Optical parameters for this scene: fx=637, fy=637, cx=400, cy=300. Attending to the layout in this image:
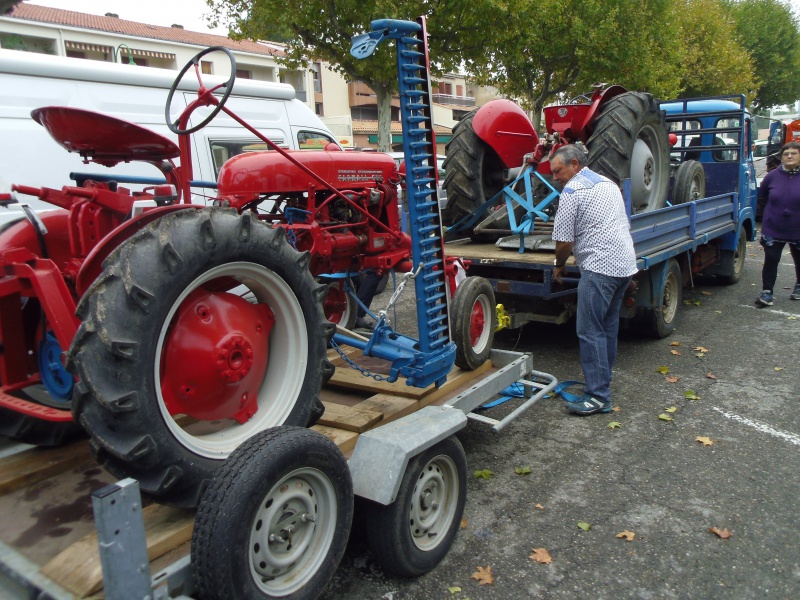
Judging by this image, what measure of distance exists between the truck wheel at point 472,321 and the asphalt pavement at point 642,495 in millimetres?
679

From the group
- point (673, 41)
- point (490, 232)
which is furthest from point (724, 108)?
point (673, 41)

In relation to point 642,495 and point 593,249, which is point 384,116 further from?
point 642,495

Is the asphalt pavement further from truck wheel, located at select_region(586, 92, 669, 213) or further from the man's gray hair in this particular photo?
the man's gray hair

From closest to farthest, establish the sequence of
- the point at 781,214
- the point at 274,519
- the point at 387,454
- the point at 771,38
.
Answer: the point at 274,519
the point at 387,454
the point at 781,214
the point at 771,38

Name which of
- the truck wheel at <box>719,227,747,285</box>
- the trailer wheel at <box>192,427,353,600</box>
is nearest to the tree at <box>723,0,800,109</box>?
the truck wheel at <box>719,227,747,285</box>

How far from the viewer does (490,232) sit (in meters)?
6.74

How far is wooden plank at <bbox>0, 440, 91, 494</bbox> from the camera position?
2676 millimetres

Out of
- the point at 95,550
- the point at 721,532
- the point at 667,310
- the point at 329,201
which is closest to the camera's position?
the point at 95,550

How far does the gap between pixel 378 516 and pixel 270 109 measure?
19.3 feet

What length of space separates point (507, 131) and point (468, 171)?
591 mm

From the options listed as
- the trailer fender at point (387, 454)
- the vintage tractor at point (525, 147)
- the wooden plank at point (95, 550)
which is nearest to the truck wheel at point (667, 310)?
the vintage tractor at point (525, 147)

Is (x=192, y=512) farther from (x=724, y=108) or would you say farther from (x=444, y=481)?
(x=724, y=108)

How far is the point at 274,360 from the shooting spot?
2.83 meters

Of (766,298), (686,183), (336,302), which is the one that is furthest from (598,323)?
(766,298)
